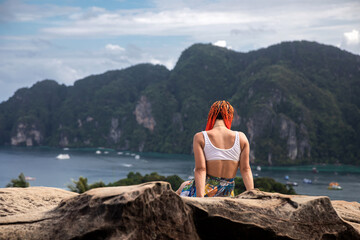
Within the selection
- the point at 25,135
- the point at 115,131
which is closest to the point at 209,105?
the point at 115,131

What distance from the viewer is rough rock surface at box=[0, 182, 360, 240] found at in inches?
105

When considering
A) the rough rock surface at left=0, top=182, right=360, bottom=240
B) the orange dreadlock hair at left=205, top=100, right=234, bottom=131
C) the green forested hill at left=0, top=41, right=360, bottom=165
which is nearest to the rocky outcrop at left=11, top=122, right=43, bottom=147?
the green forested hill at left=0, top=41, right=360, bottom=165

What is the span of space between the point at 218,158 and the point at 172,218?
1020 millimetres

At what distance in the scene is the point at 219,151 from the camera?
3705 millimetres

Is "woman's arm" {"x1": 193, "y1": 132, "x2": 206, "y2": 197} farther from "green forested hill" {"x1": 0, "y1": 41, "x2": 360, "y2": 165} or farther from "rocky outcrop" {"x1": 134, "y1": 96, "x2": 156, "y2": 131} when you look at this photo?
"rocky outcrop" {"x1": 134, "y1": 96, "x2": 156, "y2": 131}

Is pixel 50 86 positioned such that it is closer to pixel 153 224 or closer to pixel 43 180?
pixel 43 180

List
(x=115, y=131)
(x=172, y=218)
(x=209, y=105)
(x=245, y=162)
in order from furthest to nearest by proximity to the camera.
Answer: (x=115, y=131) → (x=209, y=105) → (x=245, y=162) → (x=172, y=218)

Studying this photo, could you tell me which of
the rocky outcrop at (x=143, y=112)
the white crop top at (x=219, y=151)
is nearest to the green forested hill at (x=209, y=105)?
the rocky outcrop at (x=143, y=112)

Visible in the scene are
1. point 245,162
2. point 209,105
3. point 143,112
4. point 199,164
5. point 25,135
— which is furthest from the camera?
point 25,135

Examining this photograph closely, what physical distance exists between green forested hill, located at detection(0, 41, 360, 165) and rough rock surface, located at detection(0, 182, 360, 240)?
96708mm

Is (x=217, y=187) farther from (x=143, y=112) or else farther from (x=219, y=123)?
(x=143, y=112)

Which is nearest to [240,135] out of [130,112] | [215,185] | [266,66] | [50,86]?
[215,185]

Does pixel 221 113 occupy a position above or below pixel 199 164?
above

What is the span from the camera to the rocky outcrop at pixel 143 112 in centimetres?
14050
